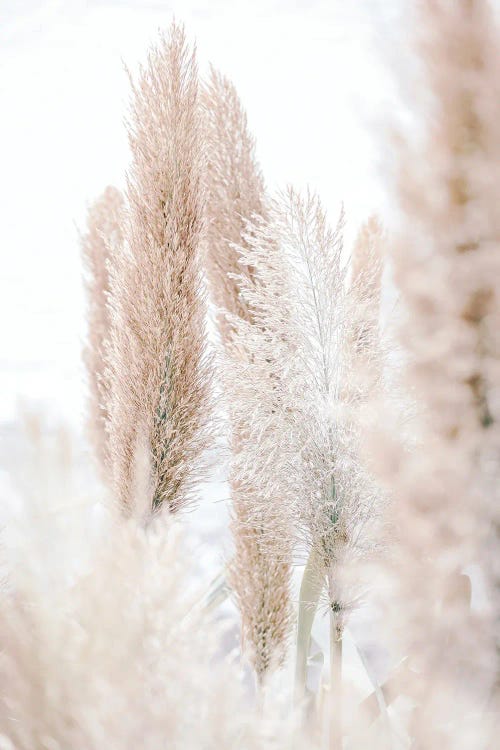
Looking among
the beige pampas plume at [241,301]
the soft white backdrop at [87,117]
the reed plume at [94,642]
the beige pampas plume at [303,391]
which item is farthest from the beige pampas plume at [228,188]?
the reed plume at [94,642]

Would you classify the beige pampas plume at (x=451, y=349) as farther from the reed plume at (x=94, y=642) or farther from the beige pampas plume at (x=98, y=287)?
the beige pampas plume at (x=98, y=287)

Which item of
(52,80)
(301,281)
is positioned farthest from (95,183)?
(301,281)

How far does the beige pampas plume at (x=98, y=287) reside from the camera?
2.79ft

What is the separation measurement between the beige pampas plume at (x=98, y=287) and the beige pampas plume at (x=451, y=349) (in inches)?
26.4

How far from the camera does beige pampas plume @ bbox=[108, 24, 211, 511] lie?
579 millimetres

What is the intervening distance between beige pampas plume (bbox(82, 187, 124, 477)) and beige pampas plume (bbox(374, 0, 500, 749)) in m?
0.67

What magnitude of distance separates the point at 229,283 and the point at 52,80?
2.44ft

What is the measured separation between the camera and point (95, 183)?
48.6 inches

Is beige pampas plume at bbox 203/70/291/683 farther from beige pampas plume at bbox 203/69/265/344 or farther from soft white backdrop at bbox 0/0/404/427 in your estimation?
soft white backdrop at bbox 0/0/404/427

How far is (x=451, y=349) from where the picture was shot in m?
0.20

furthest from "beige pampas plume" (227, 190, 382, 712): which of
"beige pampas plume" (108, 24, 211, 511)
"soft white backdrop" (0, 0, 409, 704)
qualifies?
"soft white backdrop" (0, 0, 409, 704)

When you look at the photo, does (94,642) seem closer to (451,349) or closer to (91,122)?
(451,349)

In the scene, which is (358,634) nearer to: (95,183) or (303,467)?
(303,467)

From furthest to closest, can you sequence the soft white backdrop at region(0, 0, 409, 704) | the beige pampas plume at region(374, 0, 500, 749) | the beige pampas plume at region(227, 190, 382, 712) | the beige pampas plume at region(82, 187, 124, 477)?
the soft white backdrop at region(0, 0, 409, 704)
the beige pampas plume at region(82, 187, 124, 477)
the beige pampas plume at region(227, 190, 382, 712)
the beige pampas plume at region(374, 0, 500, 749)
